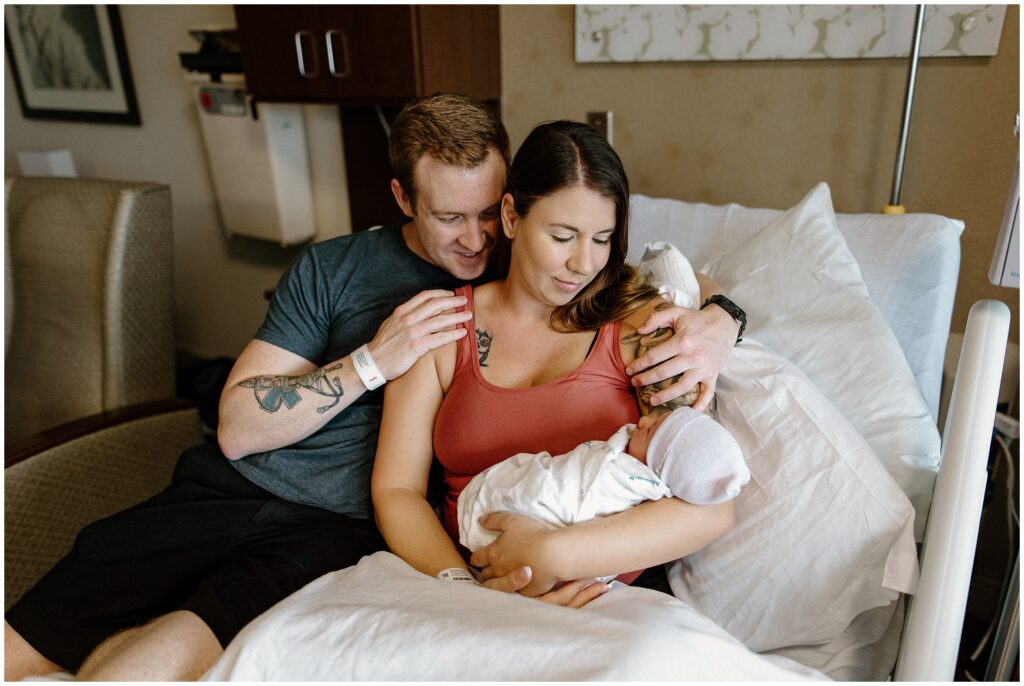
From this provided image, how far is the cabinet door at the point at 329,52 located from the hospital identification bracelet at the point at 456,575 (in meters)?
1.31

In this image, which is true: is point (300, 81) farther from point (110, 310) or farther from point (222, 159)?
point (110, 310)

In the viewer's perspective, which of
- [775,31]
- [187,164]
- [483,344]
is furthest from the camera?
[187,164]

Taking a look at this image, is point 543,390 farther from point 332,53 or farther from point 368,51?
point 332,53

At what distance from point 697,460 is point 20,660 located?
3.57ft

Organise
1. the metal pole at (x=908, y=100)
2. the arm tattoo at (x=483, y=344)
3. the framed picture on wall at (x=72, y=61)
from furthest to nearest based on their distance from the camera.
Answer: the framed picture on wall at (x=72, y=61) < the metal pole at (x=908, y=100) < the arm tattoo at (x=483, y=344)

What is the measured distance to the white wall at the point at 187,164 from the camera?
2.64 m

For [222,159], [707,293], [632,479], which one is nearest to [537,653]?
[632,479]

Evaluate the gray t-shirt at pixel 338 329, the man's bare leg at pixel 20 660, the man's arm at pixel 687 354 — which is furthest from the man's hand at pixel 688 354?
the man's bare leg at pixel 20 660

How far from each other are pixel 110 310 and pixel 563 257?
1.41m

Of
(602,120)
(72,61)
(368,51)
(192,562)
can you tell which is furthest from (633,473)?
(72,61)

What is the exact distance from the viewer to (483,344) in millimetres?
1273

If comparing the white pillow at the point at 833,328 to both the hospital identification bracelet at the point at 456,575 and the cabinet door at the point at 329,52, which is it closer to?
the hospital identification bracelet at the point at 456,575

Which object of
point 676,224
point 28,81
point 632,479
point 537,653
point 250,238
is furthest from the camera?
point 28,81

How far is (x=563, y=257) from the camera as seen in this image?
114 cm
